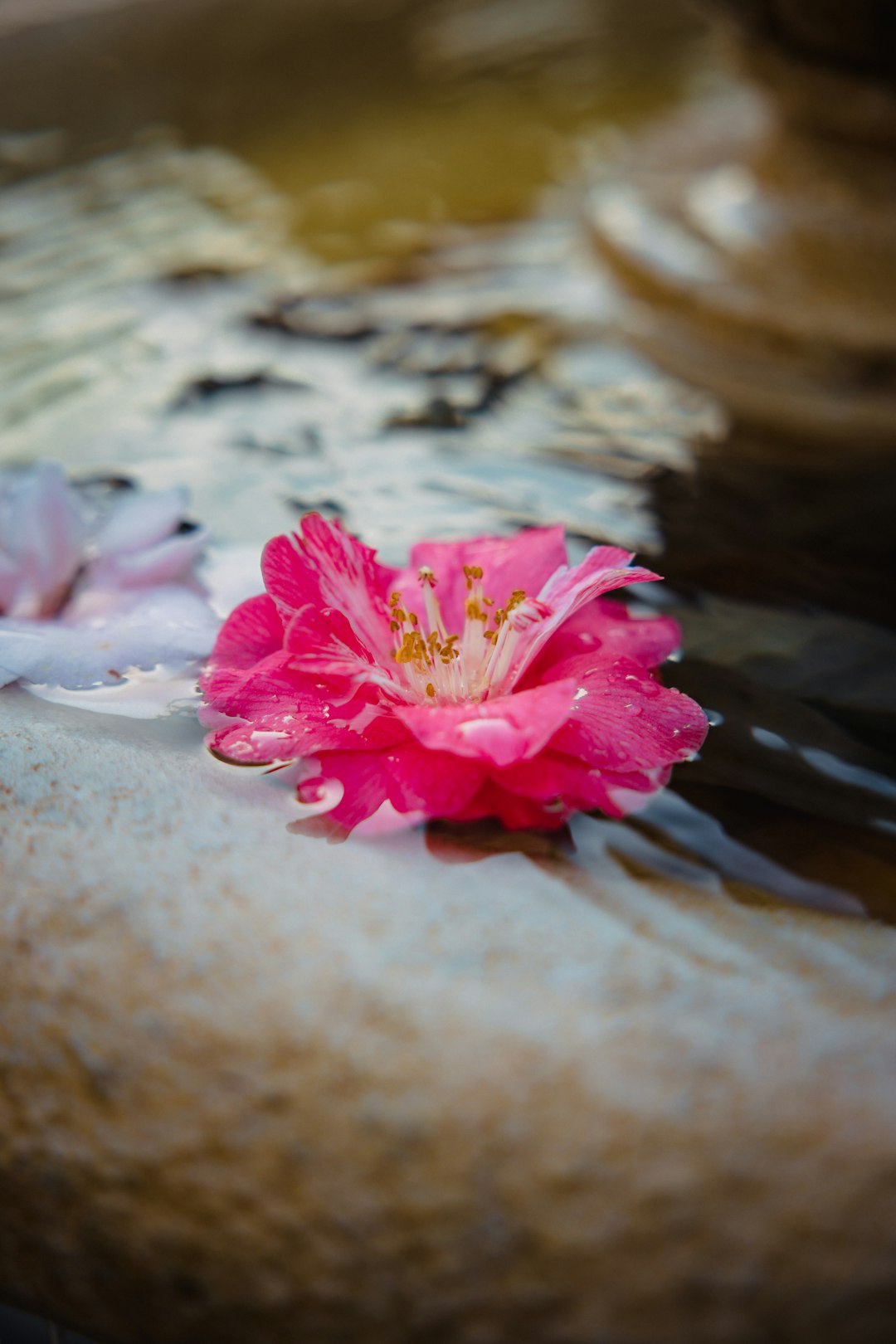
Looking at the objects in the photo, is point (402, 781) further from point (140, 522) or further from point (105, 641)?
point (140, 522)

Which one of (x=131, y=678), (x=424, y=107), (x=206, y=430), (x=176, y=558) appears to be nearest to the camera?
(x=131, y=678)

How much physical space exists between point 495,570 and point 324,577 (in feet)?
0.58

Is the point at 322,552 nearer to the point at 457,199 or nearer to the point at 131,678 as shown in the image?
the point at 131,678

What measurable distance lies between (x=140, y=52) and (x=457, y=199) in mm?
1108

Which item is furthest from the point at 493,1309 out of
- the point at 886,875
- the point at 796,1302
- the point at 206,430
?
the point at 206,430

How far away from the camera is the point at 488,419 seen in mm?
1736

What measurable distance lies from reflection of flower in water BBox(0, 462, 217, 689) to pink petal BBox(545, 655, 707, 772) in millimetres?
Answer: 387

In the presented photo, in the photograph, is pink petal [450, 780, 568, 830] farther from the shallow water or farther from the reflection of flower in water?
the reflection of flower in water

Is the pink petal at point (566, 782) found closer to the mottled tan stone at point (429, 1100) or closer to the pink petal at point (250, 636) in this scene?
the mottled tan stone at point (429, 1100)

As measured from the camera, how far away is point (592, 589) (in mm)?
847

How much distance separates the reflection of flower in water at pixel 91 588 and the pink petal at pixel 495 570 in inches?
8.5

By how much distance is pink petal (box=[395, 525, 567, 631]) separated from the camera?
3.23ft

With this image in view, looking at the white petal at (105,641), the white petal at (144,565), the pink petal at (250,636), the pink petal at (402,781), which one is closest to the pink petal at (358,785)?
the pink petal at (402,781)

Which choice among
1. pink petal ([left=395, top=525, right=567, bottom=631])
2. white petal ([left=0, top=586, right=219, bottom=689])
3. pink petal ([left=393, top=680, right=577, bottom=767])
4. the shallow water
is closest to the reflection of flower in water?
white petal ([left=0, top=586, right=219, bottom=689])
